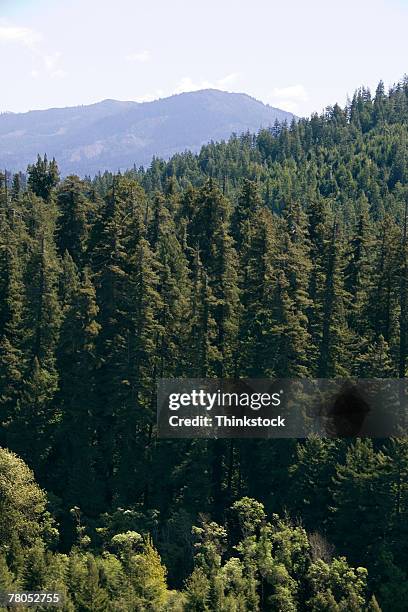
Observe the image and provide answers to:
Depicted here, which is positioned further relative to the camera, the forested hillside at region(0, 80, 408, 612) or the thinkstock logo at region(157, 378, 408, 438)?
the thinkstock logo at region(157, 378, 408, 438)

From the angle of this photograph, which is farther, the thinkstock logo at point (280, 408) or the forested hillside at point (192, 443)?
the thinkstock logo at point (280, 408)

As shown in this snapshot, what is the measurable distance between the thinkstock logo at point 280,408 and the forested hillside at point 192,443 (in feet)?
2.61

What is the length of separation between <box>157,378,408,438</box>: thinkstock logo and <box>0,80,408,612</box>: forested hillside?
797 mm

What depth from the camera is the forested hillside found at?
1401 inches

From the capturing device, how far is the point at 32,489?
40344 mm

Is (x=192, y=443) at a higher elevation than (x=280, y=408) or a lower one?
lower

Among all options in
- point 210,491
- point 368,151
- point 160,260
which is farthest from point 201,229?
point 368,151

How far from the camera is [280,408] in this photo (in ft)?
143

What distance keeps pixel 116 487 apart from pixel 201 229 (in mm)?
22540

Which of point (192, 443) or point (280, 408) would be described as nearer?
point (280, 408)

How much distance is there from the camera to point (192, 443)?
146 ft

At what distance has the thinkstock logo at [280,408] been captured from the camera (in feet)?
136

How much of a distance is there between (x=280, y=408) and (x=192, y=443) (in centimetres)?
554

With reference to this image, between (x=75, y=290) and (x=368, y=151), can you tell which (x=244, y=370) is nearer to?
(x=75, y=290)
